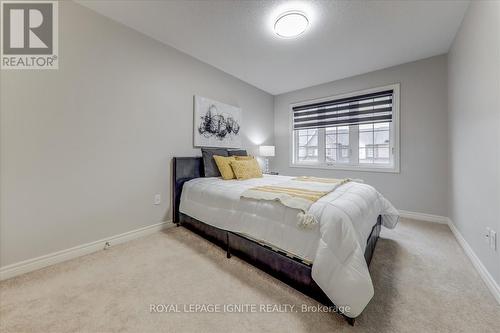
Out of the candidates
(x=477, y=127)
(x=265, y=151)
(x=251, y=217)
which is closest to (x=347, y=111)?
(x=265, y=151)

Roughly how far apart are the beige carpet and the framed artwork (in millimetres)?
1720

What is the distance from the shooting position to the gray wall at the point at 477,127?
4.66 feet

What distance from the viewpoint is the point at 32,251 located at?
1.70m

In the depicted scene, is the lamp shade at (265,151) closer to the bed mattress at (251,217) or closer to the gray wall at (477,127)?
the bed mattress at (251,217)

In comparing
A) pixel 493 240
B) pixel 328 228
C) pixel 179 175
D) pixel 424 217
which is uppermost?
pixel 179 175

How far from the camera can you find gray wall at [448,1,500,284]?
55.9 inches

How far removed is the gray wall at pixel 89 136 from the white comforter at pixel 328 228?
1.01 meters

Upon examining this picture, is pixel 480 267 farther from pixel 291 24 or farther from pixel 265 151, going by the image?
pixel 265 151

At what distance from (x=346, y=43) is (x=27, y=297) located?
3.97 m

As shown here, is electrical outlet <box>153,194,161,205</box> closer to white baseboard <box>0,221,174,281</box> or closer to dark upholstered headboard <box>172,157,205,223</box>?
dark upholstered headboard <box>172,157,205,223</box>

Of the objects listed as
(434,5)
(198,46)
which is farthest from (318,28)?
(198,46)

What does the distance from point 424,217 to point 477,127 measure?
70.3 inches

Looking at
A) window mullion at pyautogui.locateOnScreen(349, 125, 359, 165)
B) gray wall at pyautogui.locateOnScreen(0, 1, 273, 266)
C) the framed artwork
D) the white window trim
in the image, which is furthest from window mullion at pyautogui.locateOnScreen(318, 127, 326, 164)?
gray wall at pyautogui.locateOnScreen(0, 1, 273, 266)

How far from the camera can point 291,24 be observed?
2.11 meters
